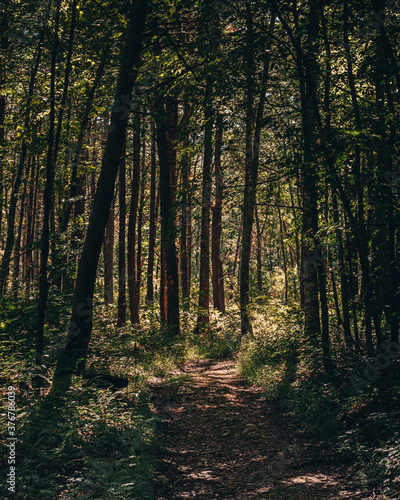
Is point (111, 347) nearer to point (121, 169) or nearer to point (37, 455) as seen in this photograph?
point (37, 455)

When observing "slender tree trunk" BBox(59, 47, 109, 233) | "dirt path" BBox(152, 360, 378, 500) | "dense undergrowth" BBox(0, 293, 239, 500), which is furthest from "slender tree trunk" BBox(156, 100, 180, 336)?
"dirt path" BBox(152, 360, 378, 500)

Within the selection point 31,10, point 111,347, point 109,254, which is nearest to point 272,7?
point 31,10

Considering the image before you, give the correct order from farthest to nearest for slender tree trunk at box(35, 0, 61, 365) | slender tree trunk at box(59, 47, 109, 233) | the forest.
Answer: slender tree trunk at box(59, 47, 109, 233), slender tree trunk at box(35, 0, 61, 365), the forest

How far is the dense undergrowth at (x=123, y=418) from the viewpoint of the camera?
4129 mm

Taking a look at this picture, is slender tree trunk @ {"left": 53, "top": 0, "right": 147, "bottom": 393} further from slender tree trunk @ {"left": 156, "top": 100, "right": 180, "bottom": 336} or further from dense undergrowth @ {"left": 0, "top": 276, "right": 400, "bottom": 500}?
slender tree trunk @ {"left": 156, "top": 100, "right": 180, "bottom": 336}

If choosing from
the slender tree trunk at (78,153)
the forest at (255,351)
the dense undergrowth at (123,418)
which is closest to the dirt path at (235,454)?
the forest at (255,351)

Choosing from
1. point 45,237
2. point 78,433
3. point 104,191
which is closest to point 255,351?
point 104,191

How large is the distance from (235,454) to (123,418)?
1769 millimetres

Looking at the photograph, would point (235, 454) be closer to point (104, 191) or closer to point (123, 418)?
point (123, 418)

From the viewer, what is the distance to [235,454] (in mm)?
5750

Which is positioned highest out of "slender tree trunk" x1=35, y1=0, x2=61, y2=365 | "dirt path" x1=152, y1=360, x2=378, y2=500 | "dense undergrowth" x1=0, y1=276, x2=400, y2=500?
"slender tree trunk" x1=35, y1=0, x2=61, y2=365

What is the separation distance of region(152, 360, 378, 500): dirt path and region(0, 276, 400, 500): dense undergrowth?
0.93ft

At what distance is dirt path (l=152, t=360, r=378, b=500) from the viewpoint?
4555mm

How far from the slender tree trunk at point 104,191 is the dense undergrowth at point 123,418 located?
562 mm
